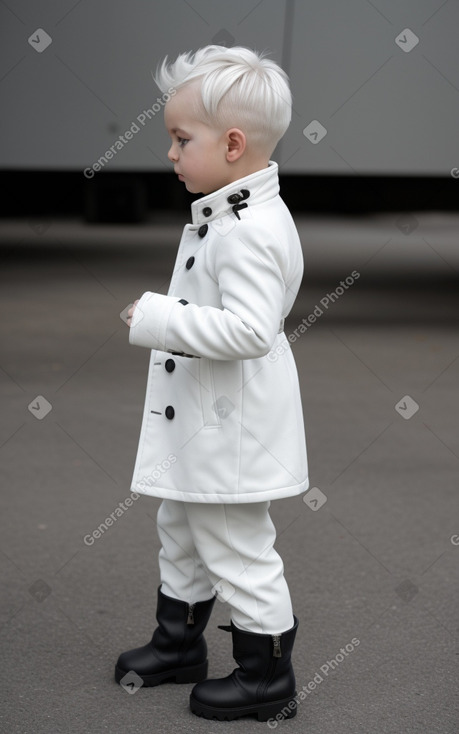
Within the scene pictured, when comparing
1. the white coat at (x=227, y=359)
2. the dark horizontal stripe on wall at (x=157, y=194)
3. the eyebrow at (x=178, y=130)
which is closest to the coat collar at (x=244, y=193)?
the white coat at (x=227, y=359)

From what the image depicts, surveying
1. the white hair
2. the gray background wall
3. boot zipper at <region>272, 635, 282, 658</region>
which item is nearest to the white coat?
the white hair

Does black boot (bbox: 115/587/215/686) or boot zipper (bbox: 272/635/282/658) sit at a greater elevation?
boot zipper (bbox: 272/635/282/658)

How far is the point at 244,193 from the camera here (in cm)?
247

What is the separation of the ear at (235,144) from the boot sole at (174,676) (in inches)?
50.8

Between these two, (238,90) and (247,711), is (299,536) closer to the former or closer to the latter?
(247,711)

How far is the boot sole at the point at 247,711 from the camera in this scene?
2662 mm

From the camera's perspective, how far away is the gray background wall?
9875mm

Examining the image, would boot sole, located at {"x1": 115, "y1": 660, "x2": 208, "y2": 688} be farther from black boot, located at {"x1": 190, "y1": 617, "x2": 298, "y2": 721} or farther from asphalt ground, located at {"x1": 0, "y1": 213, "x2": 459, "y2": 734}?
black boot, located at {"x1": 190, "y1": 617, "x2": 298, "y2": 721}

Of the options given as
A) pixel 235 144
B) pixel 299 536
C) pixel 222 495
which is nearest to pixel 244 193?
pixel 235 144

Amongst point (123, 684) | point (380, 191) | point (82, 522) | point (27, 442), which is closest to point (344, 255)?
point (380, 191)

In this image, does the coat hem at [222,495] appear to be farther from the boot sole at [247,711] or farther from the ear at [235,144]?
the ear at [235,144]

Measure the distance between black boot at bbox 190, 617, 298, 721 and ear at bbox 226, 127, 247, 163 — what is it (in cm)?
A: 110

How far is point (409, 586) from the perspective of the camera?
3.58 m

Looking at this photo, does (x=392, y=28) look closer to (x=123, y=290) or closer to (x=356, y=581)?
(x=123, y=290)
